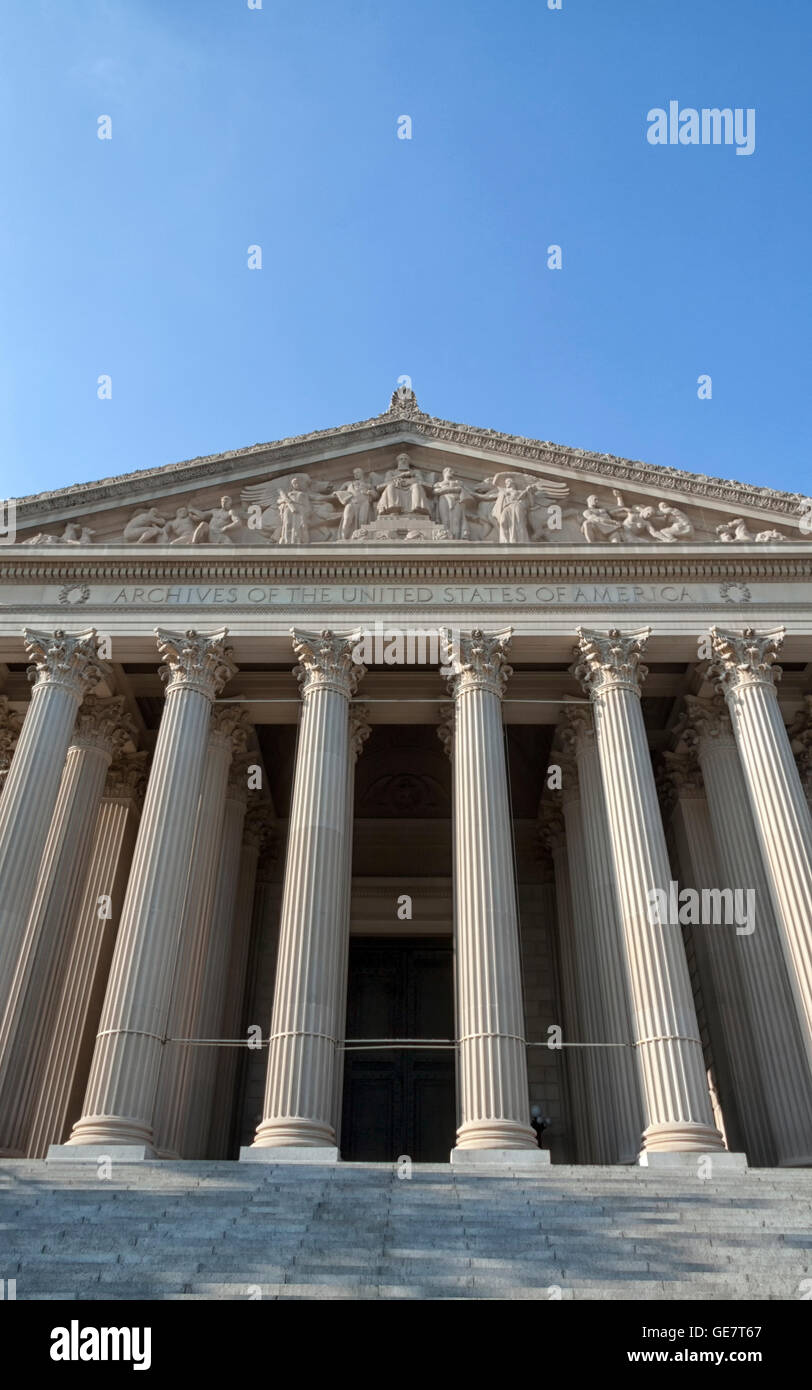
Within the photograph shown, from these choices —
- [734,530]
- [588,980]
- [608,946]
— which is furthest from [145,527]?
[588,980]

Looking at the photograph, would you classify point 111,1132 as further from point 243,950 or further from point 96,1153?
point 243,950

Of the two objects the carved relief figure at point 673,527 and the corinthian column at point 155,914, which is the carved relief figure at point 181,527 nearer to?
the corinthian column at point 155,914

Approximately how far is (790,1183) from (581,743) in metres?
12.1

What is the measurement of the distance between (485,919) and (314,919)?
11.4 ft

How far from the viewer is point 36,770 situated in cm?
2330

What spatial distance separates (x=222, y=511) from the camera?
28.0 m

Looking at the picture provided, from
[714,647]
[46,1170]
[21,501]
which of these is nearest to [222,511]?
[21,501]

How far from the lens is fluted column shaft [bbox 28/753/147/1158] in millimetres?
23859

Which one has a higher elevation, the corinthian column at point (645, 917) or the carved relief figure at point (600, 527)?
the carved relief figure at point (600, 527)

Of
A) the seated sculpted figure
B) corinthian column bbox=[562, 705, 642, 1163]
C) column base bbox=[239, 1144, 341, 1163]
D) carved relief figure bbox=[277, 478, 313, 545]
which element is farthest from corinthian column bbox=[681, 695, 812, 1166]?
the seated sculpted figure

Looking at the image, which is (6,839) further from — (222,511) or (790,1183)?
(790,1183)

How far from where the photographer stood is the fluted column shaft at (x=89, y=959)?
2386 centimetres

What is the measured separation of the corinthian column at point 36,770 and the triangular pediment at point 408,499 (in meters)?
3.43

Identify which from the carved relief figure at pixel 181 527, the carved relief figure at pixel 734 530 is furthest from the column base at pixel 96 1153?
the carved relief figure at pixel 734 530
